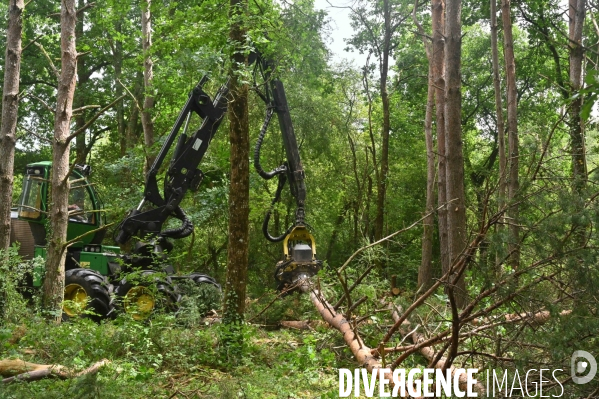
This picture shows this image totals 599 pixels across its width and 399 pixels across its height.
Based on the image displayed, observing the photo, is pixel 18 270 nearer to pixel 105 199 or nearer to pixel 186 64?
pixel 186 64

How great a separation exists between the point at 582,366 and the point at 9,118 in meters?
6.87

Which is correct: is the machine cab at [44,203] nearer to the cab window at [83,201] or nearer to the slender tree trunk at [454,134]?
the cab window at [83,201]

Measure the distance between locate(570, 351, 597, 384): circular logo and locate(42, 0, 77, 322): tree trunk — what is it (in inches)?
257

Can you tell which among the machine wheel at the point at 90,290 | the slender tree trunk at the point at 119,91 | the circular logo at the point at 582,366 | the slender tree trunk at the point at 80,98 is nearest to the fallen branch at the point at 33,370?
the circular logo at the point at 582,366

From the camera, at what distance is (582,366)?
→ 4305 mm

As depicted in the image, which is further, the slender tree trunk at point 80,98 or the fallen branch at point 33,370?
the slender tree trunk at point 80,98

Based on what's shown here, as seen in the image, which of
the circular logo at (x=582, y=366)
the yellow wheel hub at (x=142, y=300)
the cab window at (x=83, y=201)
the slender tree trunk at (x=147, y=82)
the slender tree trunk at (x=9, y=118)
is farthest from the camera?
the slender tree trunk at (x=147, y=82)

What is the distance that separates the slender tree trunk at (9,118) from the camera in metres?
7.72

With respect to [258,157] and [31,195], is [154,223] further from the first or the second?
[31,195]

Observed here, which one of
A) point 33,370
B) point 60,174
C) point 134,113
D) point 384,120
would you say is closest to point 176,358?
point 33,370

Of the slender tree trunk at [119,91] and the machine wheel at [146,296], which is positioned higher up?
the slender tree trunk at [119,91]

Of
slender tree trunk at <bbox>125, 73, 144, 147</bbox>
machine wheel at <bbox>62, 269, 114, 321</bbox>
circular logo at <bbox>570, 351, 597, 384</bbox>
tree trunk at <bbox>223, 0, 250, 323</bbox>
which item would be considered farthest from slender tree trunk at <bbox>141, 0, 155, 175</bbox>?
circular logo at <bbox>570, 351, 597, 384</bbox>

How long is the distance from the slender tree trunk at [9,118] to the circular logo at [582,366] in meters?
6.39

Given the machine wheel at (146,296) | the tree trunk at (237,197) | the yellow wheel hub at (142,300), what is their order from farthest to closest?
the yellow wheel hub at (142,300), the machine wheel at (146,296), the tree trunk at (237,197)
